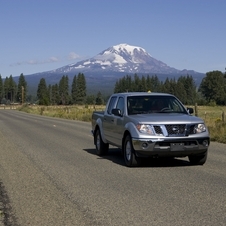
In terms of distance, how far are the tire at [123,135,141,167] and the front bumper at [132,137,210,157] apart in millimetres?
253

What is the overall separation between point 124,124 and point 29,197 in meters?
4.35

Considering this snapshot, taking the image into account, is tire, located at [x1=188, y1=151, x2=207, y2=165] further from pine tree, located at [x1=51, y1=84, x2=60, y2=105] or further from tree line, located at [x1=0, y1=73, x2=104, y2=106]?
pine tree, located at [x1=51, y1=84, x2=60, y2=105]

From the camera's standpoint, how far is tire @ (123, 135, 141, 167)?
485 inches

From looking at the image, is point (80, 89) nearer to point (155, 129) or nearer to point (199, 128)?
point (199, 128)

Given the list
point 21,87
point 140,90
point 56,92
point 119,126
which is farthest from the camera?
point 56,92

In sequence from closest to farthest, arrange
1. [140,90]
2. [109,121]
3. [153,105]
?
[153,105]
[109,121]
[140,90]

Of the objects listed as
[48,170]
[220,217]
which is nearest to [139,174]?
[48,170]

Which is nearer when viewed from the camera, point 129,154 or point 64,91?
point 129,154

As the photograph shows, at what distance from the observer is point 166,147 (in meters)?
11.9

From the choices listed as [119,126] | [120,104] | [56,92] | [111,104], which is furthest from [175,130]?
[56,92]

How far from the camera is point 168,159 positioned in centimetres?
1422

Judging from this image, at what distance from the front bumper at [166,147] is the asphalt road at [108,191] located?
1.22 feet

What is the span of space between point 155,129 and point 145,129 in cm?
22

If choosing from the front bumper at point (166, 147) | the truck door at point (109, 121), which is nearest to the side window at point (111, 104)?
the truck door at point (109, 121)
